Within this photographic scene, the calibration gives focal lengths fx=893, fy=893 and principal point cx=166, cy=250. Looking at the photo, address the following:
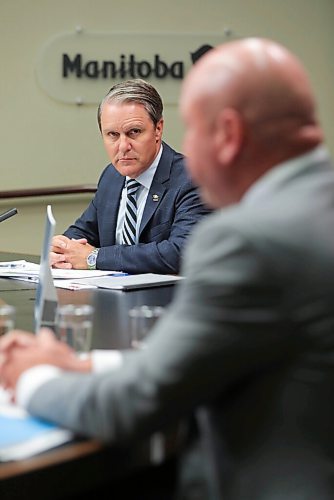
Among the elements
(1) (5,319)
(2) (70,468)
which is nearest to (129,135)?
(1) (5,319)

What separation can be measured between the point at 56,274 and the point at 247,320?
2.08 m

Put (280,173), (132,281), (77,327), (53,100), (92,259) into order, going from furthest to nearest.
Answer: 1. (53,100)
2. (92,259)
3. (132,281)
4. (77,327)
5. (280,173)

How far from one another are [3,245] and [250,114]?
4539 millimetres

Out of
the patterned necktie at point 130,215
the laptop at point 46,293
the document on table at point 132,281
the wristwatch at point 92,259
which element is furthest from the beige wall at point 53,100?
the laptop at point 46,293

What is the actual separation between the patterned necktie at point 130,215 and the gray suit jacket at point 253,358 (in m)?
2.37

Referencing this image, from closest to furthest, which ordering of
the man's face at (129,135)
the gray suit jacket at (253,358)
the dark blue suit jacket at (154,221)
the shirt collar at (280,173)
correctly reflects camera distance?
the gray suit jacket at (253,358)
the shirt collar at (280,173)
the dark blue suit jacket at (154,221)
the man's face at (129,135)

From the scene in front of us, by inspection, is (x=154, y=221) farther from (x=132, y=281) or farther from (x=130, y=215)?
(x=132, y=281)

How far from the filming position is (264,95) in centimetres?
136

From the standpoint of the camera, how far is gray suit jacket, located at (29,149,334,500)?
1280 mm

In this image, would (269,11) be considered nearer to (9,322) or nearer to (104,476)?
Result: (9,322)

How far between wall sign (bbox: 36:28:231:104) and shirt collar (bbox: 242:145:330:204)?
14.7 ft

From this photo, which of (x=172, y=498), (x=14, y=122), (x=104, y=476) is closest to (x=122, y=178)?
(x=14, y=122)

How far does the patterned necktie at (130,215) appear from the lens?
12.4 feet

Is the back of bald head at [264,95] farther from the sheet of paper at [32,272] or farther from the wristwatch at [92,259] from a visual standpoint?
the wristwatch at [92,259]
